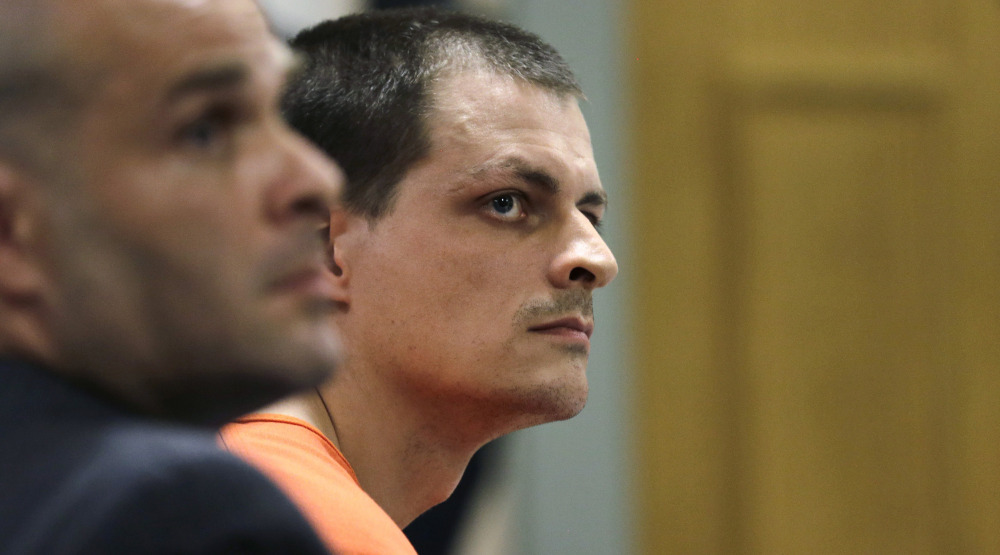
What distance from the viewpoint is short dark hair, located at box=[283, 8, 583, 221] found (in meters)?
0.88

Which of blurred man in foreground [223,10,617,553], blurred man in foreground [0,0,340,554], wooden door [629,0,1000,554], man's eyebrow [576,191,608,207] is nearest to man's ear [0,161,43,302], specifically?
blurred man in foreground [0,0,340,554]

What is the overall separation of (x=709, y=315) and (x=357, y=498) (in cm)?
182

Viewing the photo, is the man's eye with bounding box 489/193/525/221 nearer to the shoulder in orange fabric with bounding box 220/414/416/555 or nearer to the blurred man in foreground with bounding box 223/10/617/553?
the blurred man in foreground with bounding box 223/10/617/553

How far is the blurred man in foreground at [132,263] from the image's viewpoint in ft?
1.15

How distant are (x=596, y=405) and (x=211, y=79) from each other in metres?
2.03

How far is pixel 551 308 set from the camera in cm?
Result: 82

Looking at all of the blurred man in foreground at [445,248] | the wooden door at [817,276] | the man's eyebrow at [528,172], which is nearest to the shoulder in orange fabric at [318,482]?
the blurred man in foreground at [445,248]

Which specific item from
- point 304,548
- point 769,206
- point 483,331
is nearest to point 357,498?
point 483,331

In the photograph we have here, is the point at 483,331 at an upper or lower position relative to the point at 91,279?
lower

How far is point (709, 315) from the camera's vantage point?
2.39 meters

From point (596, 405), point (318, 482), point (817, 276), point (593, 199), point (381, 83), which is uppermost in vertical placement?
point (381, 83)

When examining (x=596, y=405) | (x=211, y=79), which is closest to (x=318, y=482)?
(x=211, y=79)

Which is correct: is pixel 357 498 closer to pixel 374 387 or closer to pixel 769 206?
pixel 374 387

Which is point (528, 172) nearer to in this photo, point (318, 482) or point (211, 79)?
point (318, 482)
